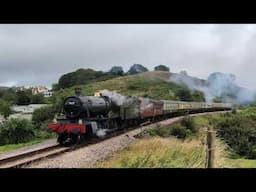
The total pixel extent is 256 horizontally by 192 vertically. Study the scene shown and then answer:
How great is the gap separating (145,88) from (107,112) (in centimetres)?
205

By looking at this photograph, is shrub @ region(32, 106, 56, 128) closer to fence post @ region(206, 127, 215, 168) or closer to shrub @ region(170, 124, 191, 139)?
shrub @ region(170, 124, 191, 139)

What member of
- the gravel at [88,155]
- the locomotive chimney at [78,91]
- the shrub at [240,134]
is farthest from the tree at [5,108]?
the shrub at [240,134]

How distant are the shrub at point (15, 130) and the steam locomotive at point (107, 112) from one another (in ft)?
3.29

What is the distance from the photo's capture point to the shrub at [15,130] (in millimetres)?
7929

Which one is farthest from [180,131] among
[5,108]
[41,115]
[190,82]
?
[5,108]

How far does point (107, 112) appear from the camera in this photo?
11.4 metres

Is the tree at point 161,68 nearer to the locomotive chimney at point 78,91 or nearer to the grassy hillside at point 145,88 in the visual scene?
the grassy hillside at point 145,88

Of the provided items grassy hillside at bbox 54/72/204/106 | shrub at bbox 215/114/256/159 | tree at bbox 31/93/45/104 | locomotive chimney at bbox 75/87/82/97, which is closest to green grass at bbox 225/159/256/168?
shrub at bbox 215/114/256/159

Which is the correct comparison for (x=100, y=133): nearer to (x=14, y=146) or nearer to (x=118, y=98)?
(x=118, y=98)

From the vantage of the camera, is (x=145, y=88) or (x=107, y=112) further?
(x=107, y=112)
